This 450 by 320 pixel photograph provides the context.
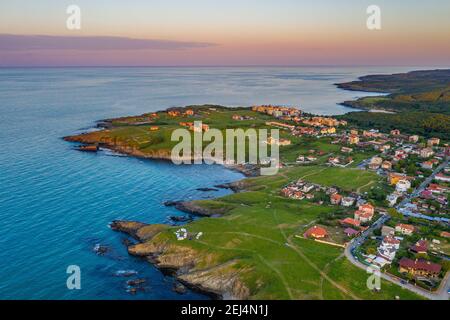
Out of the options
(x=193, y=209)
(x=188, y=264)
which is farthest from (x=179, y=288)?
(x=193, y=209)

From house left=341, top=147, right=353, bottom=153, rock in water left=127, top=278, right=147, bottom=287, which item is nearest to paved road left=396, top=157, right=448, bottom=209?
house left=341, top=147, right=353, bottom=153

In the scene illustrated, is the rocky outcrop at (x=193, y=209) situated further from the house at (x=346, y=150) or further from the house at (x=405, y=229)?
the house at (x=346, y=150)

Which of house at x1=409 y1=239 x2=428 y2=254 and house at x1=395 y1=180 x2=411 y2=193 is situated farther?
house at x1=395 y1=180 x2=411 y2=193

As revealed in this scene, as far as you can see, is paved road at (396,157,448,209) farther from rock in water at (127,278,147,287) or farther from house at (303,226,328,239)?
rock in water at (127,278,147,287)

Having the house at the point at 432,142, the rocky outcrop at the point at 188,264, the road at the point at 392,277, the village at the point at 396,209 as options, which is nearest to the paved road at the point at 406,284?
the road at the point at 392,277

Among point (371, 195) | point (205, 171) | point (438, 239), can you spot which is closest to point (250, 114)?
point (205, 171)
